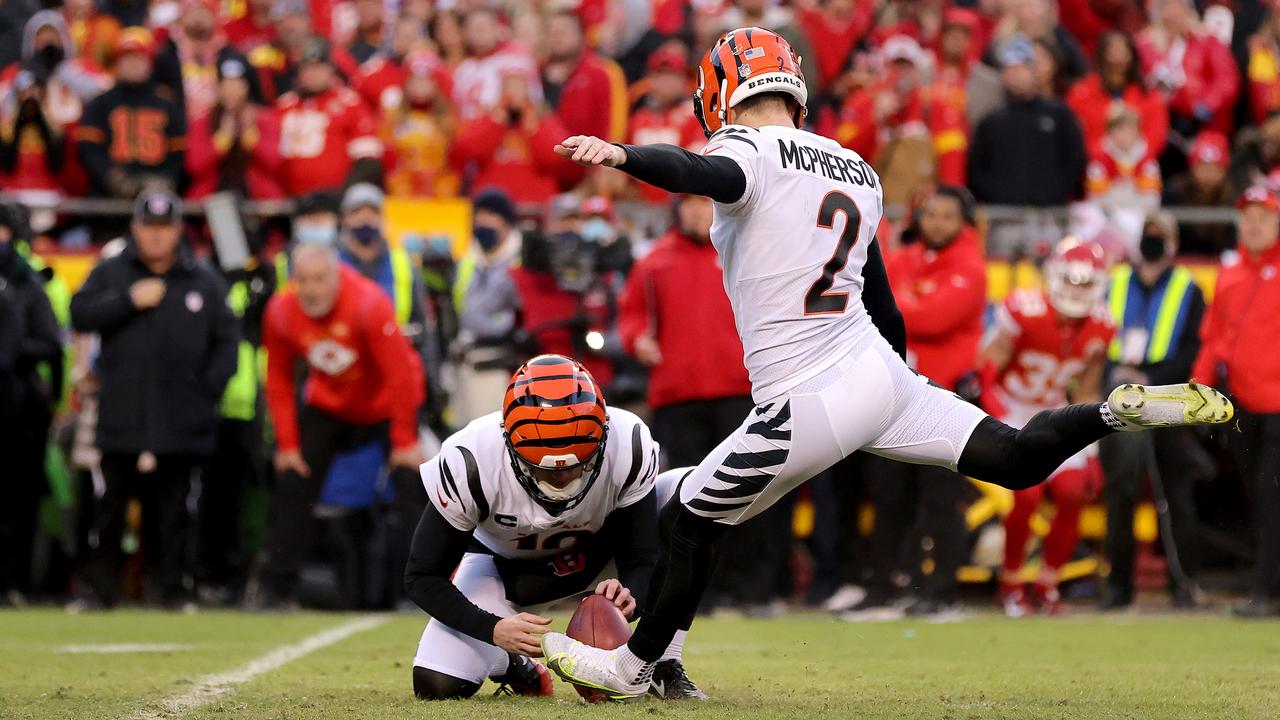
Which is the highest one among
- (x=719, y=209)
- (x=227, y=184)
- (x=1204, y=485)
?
(x=227, y=184)

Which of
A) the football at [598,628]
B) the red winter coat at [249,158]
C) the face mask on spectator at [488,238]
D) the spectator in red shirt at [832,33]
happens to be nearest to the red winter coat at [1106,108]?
the spectator in red shirt at [832,33]

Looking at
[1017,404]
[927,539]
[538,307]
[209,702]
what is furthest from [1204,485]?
[209,702]

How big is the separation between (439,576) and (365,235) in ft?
16.6

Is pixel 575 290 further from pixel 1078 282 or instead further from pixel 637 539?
pixel 637 539

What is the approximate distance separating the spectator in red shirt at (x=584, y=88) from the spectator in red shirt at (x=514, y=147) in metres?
0.38

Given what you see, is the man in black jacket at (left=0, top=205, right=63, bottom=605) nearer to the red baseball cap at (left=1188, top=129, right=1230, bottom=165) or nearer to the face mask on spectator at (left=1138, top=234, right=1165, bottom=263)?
the face mask on spectator at (left=1138, top=234, right=1165, bottom=263)

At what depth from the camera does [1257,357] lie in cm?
952

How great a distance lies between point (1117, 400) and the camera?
4.89m

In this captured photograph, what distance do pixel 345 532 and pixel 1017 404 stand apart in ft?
12.4

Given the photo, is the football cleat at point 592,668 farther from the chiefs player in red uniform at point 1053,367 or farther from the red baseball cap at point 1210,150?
the red baseball cap at point 1210,150

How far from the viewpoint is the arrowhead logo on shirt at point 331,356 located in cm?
956

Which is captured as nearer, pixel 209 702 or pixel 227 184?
pixel 209 702

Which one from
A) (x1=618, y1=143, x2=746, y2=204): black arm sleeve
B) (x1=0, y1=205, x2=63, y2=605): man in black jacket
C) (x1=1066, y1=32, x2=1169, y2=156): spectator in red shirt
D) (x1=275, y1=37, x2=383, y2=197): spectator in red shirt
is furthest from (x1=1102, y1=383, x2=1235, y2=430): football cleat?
(x1=1066, y1=32, x2=1169, y2=156): spectator in red shirt

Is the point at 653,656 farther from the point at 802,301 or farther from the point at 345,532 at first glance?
the point at 345,532
